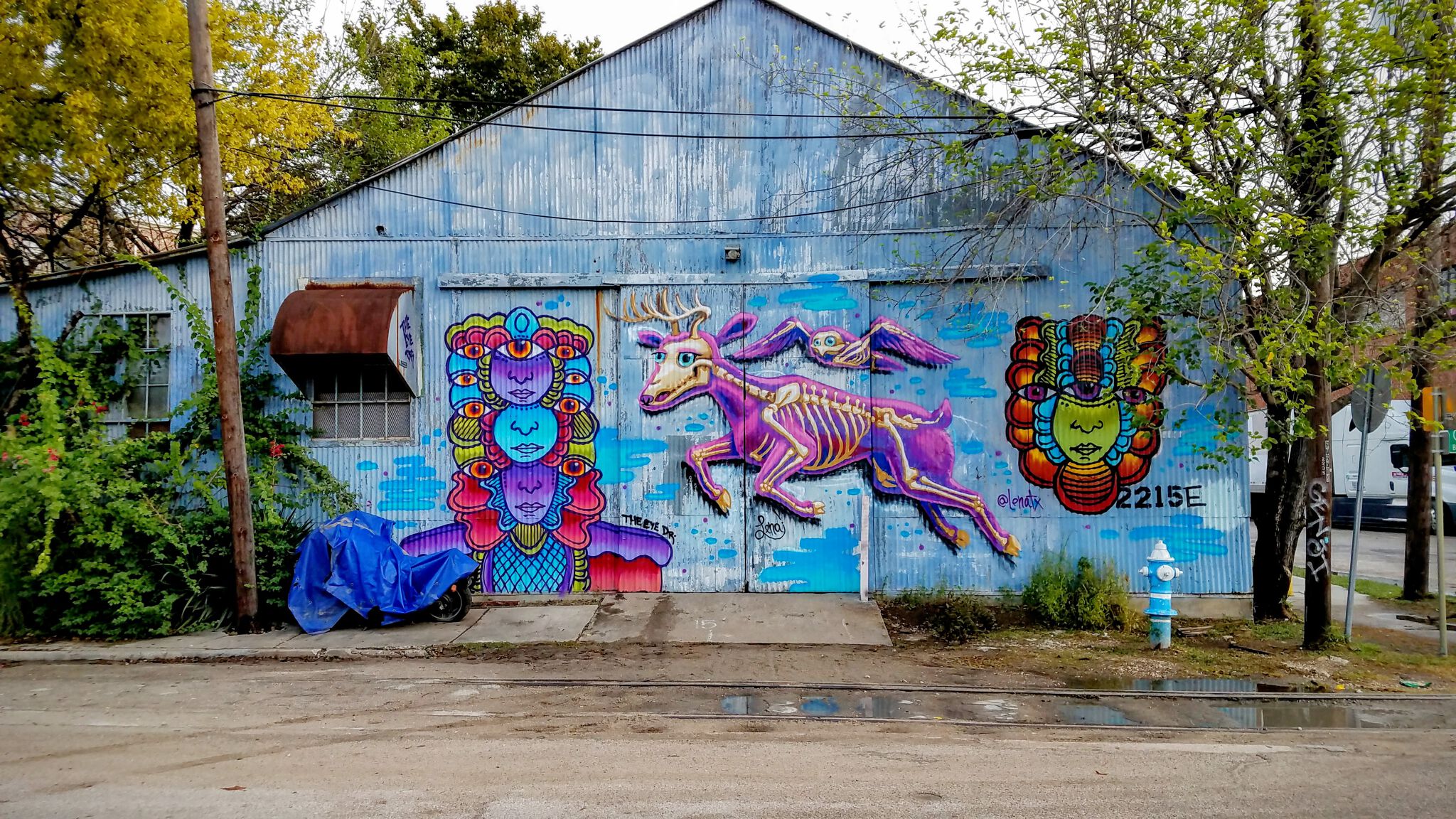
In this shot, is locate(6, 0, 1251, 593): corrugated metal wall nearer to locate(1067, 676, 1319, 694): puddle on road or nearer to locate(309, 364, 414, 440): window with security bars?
locate(309, 364, 414, 440): window with security bars

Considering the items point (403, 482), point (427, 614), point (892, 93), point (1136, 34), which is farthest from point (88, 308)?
point (1136, 34)

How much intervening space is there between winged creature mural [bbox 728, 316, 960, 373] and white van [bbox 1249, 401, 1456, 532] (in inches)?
546

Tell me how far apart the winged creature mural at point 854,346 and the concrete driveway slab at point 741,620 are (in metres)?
3.10

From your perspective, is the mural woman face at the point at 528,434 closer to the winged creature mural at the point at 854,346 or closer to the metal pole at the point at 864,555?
the winged creature mural at the point at 854,346

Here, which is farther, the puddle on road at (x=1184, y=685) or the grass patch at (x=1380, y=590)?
the grass patch at (x=1380, y=590)

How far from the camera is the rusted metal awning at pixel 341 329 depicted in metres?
10.6

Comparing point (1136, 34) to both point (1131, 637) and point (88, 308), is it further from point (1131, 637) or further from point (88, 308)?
point (88, 308)

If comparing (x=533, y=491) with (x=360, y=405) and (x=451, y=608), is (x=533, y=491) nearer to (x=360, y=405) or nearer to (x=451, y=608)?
(x=451, y=608)

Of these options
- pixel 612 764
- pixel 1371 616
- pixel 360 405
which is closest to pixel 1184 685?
pixel 1371 616

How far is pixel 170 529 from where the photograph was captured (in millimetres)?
9359

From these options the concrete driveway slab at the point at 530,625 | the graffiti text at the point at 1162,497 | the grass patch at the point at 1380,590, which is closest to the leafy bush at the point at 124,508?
the concrete driveway slab at the point at 530,625

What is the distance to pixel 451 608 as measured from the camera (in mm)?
10023

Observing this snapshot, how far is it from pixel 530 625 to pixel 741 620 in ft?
8.25

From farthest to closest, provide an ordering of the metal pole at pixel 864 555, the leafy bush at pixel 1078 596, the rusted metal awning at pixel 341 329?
the metal pole at pixel 864 555 < the rusted metal awning at pixel 341 329 < the leafy bush at pixel 1078 596
